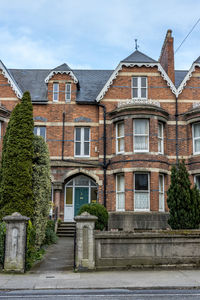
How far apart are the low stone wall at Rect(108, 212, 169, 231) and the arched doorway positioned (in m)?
3.32

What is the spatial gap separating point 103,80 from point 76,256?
1758 centimetres

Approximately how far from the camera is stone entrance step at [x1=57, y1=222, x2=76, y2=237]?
21.0 m

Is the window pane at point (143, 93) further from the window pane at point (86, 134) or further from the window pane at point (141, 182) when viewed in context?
the window pane at point (141, 182)

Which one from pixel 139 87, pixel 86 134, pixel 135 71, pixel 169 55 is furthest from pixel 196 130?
pixel 86 134

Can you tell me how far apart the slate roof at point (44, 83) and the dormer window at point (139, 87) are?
2.83 meters

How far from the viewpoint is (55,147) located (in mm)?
22906

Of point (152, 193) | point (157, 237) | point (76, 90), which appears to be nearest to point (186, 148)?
point (152, 193)

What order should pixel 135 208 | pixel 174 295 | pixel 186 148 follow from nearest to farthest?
pixel 174 295 → pixel 135 208 → pixel 186 148

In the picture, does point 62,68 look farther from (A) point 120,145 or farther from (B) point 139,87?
(A) point 120,145

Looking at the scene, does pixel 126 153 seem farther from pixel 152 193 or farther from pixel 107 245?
pixel 107 245

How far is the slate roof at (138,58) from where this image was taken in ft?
75.1

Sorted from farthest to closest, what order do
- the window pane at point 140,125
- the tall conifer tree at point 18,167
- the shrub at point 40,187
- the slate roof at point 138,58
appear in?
the slate roof at point 138,58
the window pane at point 140,125
the shrub at point 40,187
the tall conifer tree at point 18,167

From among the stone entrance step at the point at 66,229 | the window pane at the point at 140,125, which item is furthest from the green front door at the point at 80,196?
the window pane at the point at 140,125

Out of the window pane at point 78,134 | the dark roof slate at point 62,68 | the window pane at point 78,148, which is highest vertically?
the dark roof slate at point 62,68
